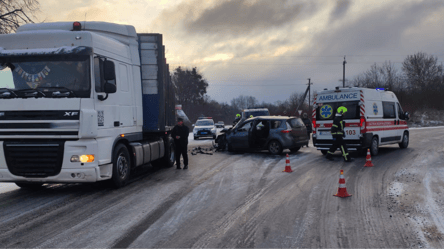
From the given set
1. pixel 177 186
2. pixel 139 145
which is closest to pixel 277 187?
pixel 177 186

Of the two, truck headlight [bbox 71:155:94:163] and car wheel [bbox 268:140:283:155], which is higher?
truck headlight [bbox 71:155:94:163]

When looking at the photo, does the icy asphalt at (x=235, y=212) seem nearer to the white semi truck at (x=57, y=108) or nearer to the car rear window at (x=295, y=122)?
the white semi truck at (x=57, y=108)

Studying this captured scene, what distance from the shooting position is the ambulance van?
1298 centimetres

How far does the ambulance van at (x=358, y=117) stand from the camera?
42.6 feet

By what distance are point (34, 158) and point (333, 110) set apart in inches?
398

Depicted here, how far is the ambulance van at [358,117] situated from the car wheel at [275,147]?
1.40m

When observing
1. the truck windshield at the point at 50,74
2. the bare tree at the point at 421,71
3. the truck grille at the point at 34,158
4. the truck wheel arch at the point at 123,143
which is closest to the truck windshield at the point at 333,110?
the truck wheel arch at the point at 123,143

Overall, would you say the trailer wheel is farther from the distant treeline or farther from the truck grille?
the distant treeline

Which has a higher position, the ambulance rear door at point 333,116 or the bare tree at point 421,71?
the bare tree at point 421,71

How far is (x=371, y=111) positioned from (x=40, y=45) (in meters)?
10.8

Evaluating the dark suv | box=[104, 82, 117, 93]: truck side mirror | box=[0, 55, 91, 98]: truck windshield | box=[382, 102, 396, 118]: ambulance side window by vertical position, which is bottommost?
the dark suv

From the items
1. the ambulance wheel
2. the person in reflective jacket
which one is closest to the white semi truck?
the person in reflective jacket

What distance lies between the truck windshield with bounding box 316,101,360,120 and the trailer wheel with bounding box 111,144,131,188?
7.92m

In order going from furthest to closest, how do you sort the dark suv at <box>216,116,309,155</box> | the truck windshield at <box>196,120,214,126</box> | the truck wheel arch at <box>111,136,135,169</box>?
the truck windshield at <box>196,120,214,126</box>
the dark suv at <box>216,116,309,155</box>
the truck wheel arch at <box>111,136,135,169</box>
